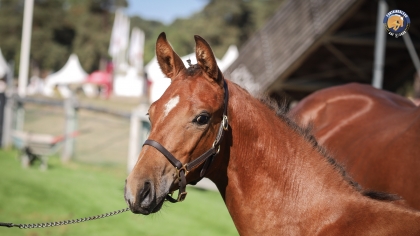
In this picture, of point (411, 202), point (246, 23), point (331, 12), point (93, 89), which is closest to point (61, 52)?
point (93, 89)

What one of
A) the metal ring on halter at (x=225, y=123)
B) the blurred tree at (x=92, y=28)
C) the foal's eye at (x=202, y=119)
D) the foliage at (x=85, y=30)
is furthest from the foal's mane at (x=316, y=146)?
the blurred tree at (x=92, y=28)

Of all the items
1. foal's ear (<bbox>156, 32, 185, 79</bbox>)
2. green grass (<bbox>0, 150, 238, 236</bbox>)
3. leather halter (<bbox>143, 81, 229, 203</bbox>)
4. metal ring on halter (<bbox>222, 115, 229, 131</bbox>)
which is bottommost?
green grass (<bbox>0, 150, 238, 236</bbox>)

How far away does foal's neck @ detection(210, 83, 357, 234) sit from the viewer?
3.08 m

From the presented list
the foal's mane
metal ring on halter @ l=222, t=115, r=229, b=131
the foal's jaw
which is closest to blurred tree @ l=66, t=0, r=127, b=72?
the foal's mane

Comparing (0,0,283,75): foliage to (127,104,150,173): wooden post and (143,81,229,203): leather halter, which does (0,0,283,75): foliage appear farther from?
(143,81,229,203): leather halter

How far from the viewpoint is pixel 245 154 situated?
3.16 metres

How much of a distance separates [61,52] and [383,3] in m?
64.3

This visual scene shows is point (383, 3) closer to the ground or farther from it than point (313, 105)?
farther from it

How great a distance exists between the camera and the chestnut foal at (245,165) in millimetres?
2922

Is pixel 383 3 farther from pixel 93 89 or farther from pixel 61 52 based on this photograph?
pixel 61 52

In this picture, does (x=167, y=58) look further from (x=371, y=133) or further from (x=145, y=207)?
(x=371, y=133)

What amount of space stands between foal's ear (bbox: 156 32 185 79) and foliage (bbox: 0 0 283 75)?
190ft

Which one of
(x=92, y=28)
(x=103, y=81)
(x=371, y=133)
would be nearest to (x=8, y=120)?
(x=371, y=133)

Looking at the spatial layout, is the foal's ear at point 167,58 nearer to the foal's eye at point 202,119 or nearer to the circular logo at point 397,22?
the foal's eye at point 202,119
